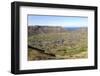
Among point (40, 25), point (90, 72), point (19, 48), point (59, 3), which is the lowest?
point (90, 72)

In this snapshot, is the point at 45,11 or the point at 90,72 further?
the point at 90,72

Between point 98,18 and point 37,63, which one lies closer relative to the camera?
point 37,63

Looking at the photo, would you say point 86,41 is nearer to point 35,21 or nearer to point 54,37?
point 54,37

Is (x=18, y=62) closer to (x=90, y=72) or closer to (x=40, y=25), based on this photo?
(x=40, y=25)

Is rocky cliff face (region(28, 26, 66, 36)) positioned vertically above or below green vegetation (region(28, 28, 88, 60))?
above

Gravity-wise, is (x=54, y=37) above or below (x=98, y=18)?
below

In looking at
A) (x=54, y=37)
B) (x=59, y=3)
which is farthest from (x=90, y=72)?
(x=59, y=3)

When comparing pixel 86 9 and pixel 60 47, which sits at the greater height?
pixel 86 9

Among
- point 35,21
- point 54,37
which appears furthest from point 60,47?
point 35,21

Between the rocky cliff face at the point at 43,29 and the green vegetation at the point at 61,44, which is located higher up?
the rocky cliff face at the point at 43,29
